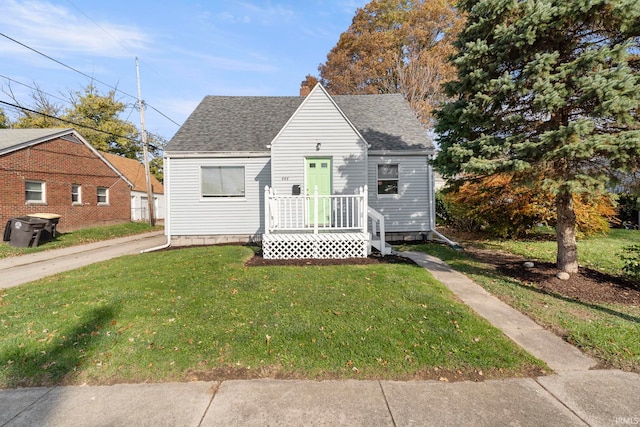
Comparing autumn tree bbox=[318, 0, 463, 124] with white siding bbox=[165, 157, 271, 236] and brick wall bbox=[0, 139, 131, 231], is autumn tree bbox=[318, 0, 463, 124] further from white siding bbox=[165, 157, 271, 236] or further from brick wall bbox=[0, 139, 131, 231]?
brick wall bbox=[0, 139, 131, 231]

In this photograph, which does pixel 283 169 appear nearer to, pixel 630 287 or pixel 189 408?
pixel 189 408

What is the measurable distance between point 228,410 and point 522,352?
313 centimetres

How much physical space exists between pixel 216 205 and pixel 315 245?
4.93 meters

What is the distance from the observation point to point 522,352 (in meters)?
3.20

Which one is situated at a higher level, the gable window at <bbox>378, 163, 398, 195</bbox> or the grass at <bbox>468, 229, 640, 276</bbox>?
the gable window at <bbox>378, 163, 398, 195</bbox>

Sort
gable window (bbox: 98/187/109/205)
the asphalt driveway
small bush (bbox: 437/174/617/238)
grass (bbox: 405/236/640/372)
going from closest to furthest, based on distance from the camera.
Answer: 1. grass (bbox: 405/236/640/372)
2. the asphalt driveway
3. small bush (bbox: 437/174/617/238)
4. gable window (bbox: 98/187/109/205)

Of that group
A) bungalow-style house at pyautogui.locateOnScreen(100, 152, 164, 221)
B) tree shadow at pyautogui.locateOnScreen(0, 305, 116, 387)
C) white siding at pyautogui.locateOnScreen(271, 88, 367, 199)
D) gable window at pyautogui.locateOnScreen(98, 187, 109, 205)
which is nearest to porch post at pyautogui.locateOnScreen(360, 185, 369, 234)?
white siding at pyautogui.locateOnScreen(271, 88, 367, 199)

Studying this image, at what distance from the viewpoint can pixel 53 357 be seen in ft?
10.6

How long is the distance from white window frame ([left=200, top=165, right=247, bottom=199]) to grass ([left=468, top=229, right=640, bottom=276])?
8.90 meters

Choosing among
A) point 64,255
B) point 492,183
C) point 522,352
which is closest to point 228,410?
point 522,352

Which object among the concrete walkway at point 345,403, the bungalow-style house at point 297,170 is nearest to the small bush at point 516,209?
the bungalow-style house at point 297,170

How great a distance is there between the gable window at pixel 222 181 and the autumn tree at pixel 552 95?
726cm

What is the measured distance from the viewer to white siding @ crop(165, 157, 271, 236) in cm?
1056

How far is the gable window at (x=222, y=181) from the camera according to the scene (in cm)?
1065
